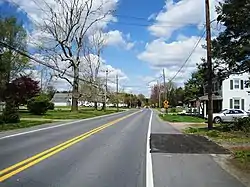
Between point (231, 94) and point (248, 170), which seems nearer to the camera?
point (248, 170)

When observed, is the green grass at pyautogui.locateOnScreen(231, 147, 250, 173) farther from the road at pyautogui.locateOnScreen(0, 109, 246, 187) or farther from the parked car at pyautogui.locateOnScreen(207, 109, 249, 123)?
the parked car at pyautogui.locateOnScreen(207, 109, 249, 123)

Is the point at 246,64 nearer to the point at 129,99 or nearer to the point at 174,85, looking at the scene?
the point at 174,85

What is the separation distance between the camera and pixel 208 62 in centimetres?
2588

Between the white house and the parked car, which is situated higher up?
the white house

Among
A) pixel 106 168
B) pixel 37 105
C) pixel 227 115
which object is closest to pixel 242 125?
pixel 227 115

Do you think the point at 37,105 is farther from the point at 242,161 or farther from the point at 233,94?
the point at 242,161

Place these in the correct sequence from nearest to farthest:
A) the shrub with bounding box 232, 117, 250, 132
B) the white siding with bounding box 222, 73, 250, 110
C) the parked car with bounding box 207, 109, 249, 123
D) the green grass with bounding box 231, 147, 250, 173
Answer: the green grass with bounding box 231, 147, 250, 173 → the shrub with bounding box 232, 117, 250, 132 → the parked car with bounding box 207, 109, 249, 123 → the white siding with bounding box 222, 73, 250, 110

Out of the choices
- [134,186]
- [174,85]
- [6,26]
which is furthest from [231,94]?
[174,85]

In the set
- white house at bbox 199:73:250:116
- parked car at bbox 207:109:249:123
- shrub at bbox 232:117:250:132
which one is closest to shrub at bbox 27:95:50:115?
white house at bbox 199:73:250:116

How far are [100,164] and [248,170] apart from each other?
412 centimetres

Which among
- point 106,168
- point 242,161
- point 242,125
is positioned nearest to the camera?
point 106,168

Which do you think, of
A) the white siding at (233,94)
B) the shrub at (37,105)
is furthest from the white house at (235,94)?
the shrub at (37,105)

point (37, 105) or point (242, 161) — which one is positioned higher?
point (37, 105)

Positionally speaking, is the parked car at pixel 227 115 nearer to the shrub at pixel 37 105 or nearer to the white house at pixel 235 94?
the white house at pixel 235 94
